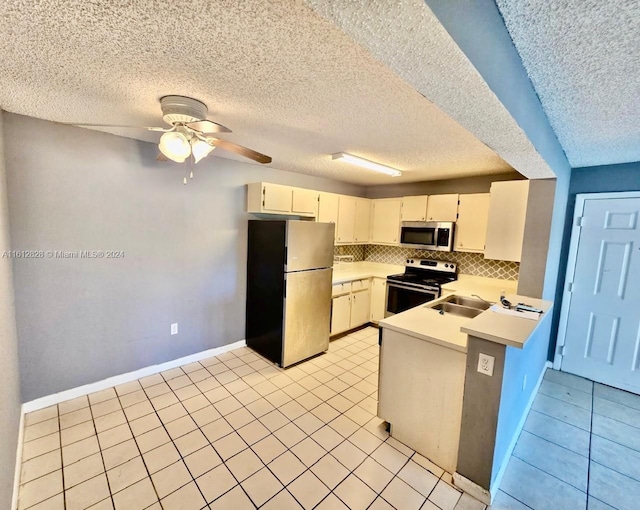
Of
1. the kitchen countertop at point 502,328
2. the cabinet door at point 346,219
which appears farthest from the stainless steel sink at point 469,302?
the cabinet door at point 346,219

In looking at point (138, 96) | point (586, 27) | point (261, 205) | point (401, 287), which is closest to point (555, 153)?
point (586, 27)

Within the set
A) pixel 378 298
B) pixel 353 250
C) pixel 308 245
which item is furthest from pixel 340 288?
pixel 353 250

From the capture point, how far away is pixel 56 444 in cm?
193

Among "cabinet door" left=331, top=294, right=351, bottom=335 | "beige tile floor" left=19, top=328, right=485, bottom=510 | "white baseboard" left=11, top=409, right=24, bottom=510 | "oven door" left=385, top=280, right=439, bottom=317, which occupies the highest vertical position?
"oven door" left=385, top=280, right=439, bottom=317

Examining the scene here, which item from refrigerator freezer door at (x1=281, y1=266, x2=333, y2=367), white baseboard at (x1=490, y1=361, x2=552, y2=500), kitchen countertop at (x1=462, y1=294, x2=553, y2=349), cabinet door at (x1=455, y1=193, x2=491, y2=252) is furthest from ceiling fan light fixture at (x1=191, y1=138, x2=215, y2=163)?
cabinet door at (x1=455, y1=193, x2=491, y2=252)

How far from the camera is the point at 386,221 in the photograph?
4426mm

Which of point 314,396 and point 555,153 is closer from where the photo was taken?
point 555,153

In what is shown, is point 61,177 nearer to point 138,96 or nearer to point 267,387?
point 138,96

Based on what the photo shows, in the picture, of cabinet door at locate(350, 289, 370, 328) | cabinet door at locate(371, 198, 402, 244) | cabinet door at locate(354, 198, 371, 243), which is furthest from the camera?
cabinet door at locate(354, 198, 371, 243)

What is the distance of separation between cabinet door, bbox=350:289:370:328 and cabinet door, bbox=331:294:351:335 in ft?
0.33

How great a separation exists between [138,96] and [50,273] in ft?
5.41

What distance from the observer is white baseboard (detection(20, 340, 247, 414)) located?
7.43 ft

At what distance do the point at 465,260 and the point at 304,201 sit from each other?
7.78ft

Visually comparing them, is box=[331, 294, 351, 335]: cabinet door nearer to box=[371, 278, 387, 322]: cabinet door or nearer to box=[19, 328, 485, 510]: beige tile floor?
box=[371, 278, 387, 322]: cabinet door
